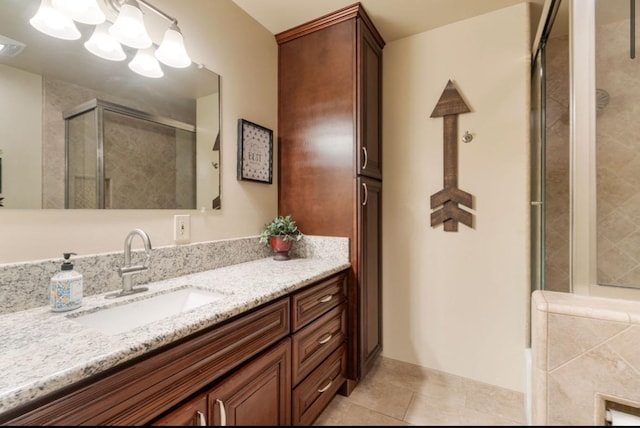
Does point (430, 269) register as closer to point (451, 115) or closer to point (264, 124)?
point (451, 115)

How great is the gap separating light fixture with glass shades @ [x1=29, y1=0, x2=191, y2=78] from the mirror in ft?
0.08

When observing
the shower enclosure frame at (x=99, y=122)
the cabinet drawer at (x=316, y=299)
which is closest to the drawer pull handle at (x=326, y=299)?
the cabinet drawer at (x=316, y=299)

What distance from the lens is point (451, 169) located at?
5.94ft

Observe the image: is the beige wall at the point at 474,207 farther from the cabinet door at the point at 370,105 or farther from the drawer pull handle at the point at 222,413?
the drawer pull handle at the point at 222,413

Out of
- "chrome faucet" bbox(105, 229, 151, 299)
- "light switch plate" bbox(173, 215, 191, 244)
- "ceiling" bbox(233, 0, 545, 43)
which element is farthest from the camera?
"ceiling" bbox(233, 0, 545, 43)

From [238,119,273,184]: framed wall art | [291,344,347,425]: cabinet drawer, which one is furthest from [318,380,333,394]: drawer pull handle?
[238,119,273,184]: framed wall art

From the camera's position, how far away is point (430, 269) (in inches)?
74.7

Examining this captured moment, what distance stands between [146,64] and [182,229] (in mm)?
727

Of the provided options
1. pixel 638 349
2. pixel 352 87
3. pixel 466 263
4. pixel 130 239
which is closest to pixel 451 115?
pixel 352 87

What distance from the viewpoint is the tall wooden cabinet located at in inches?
65.7

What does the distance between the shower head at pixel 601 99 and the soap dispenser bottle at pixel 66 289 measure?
70.6 inches

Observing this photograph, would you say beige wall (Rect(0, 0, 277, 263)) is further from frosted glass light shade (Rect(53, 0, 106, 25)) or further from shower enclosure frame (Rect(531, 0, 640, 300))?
shower enclosure frame (Rect(531, 0, 640, 300))

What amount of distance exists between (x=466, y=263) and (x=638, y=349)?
99 centimetres

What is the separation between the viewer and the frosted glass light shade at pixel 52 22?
0.93 metres
